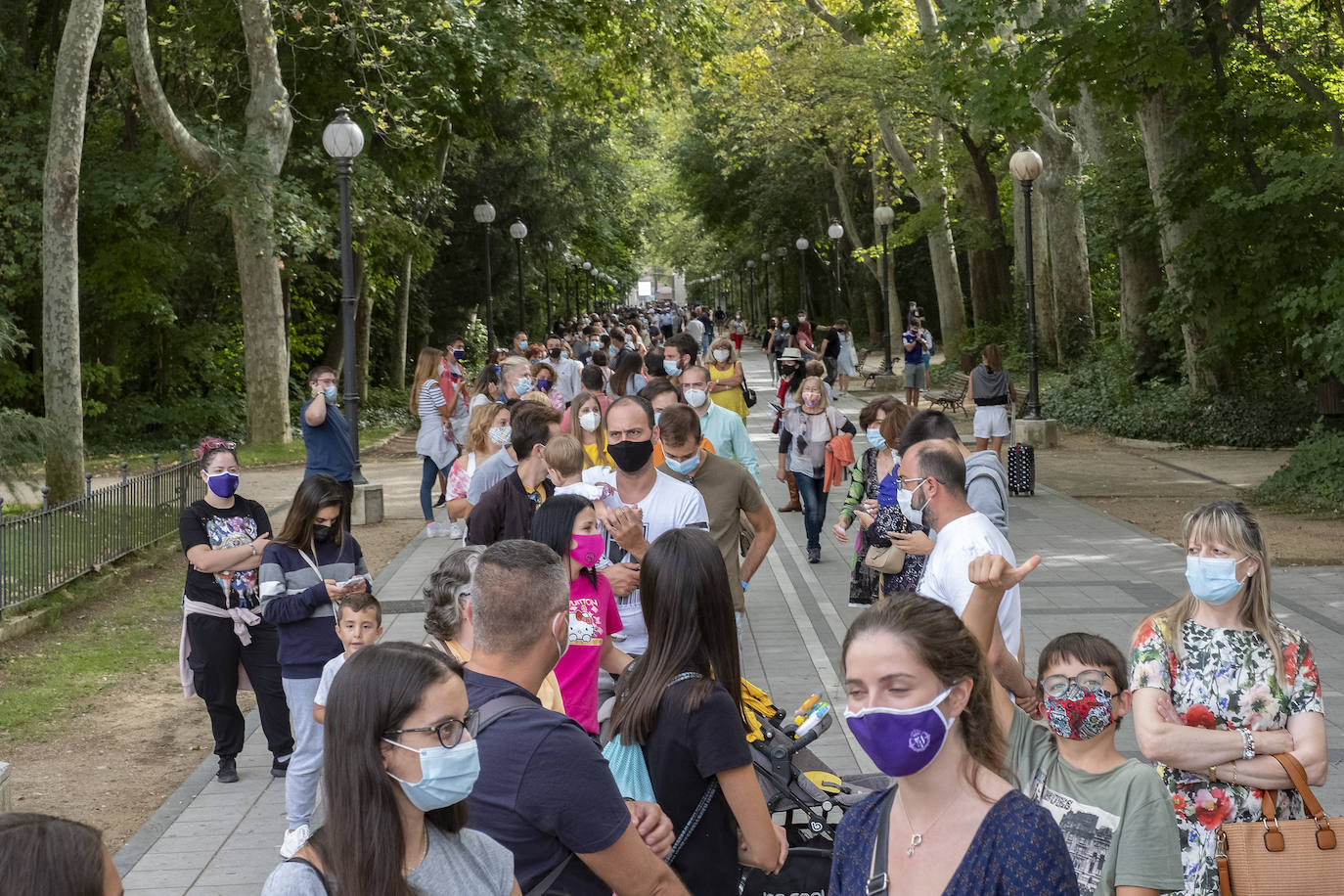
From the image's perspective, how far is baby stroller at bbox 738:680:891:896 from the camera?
4.40 metres

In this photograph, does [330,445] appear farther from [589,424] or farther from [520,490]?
[520,490]

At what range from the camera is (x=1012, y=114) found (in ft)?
61.3

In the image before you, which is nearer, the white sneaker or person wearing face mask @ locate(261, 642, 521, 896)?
person wearing face mask @ locate(261, 642, 521, 896)

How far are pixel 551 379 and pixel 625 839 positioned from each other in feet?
43.2

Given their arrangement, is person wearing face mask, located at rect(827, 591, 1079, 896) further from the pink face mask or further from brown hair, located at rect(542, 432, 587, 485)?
brown hair, located at rect(542, 432, 587, 485)

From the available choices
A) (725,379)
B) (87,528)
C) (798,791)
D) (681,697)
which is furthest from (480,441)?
(681,697)

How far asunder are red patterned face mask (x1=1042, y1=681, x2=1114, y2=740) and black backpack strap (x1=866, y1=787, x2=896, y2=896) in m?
1.15

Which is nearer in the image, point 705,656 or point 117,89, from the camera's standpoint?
point 705,656

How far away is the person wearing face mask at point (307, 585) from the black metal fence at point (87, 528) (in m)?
5.48

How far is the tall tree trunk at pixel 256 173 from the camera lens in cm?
2291

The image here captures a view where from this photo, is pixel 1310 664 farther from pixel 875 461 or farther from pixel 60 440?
pixel 60 440

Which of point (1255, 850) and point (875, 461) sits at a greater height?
point (875, 461)

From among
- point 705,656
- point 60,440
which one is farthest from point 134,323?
point 705,656

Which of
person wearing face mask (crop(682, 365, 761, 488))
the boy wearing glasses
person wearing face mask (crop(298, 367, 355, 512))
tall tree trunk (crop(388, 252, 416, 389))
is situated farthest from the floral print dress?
tall tree trunk (crop(388, 252, 416, 389))
